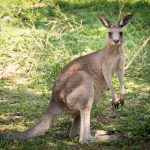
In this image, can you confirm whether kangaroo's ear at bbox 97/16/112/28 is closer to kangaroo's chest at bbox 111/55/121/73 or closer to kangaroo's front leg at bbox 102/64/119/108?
kangaroo's chest at bbox 111/55/121/73

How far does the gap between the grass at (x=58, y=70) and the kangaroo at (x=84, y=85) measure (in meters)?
0.16

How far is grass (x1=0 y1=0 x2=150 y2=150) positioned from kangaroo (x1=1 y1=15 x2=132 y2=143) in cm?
16

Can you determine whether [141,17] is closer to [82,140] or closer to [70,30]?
[70,30]

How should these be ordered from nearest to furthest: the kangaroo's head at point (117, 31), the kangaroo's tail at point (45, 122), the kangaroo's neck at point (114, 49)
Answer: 1. the kangaroo's tail at point (45, 122)
2. the kangaroo's head at point (117, 31)
3. the kangaroo's neck at point (114, 49)

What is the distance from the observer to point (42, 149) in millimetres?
5801

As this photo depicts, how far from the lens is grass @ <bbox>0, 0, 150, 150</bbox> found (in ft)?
20.9

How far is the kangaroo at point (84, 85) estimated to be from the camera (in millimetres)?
6041

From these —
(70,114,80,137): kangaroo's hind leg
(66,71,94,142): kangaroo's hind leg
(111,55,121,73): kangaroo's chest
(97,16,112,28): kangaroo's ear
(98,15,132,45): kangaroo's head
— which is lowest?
(70,114,80,137): kangaroo's hind leg

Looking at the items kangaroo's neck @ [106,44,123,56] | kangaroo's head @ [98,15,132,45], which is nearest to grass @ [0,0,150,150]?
kangaroo's neck @ [106,44,123,56]

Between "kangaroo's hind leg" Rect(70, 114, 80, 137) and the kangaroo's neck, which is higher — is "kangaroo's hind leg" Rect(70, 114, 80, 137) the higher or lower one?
the lower one

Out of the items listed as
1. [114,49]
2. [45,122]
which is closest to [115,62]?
[114,49]

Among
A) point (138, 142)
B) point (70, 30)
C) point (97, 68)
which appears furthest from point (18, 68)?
point (138, 142)

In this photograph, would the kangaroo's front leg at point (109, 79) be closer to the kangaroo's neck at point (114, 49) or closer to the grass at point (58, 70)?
the kangaroo's neck at point (114, 49)

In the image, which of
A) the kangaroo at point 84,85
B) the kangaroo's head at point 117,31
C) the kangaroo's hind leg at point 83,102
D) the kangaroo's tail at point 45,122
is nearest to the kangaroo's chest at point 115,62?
the kangaroo at point 84,85
